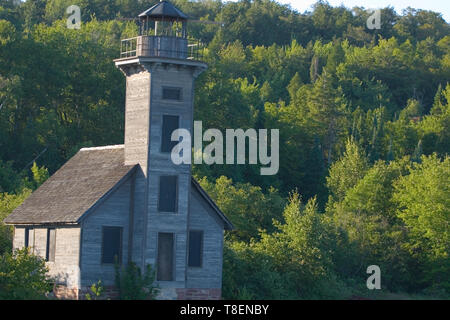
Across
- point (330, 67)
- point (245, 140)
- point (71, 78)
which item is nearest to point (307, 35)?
point (330, 67)

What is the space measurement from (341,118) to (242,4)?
54.6m

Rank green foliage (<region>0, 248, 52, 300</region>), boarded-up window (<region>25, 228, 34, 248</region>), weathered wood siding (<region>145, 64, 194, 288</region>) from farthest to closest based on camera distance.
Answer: boarded-up window (<region>25, 228, 34, 248</region>)
weathered wood siding (<region>145, 64, 194, 288</region>)
green foliage (<region>0, 248, 52, 300</region>)

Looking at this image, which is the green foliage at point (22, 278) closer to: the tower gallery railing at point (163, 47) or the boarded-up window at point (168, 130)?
the boarded-up window at point (168, 130)

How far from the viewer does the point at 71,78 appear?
255ft

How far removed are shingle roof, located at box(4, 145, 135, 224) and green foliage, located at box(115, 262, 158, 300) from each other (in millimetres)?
2974

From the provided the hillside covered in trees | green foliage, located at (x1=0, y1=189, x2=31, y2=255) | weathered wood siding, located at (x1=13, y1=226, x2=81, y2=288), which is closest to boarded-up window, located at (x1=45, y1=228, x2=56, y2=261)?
weathered wood siding, located at (x1=13, y1=226, x2=81, y2=288)

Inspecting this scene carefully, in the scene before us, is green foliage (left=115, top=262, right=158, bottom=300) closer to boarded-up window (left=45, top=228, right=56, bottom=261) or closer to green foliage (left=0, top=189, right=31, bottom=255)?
boarded-up window (left=45, top=228, right=56, bottom=261)

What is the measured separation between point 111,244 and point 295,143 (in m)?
51.3

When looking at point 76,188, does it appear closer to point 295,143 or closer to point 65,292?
point 65,292

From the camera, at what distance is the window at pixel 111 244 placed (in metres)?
42.1

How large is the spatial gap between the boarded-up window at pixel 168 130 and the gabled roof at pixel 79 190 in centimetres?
160

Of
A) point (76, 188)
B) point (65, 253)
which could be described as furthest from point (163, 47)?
point (65, 253)

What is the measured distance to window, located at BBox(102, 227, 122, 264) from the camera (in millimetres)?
42094

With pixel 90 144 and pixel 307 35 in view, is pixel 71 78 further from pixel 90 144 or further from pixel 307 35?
pixel 307 35
